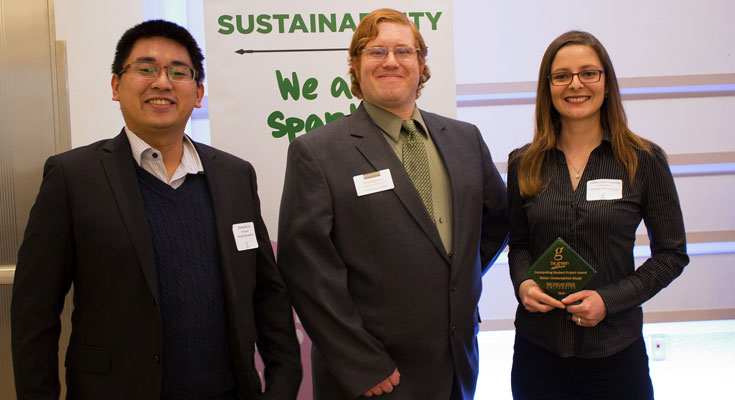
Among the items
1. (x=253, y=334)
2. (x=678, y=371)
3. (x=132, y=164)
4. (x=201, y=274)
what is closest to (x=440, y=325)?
(x=253, y=334)

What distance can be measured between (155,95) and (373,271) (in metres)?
0.91

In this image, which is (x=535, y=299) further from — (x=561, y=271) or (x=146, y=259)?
(x=146, y=259)

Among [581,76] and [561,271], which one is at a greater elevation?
[581,76]

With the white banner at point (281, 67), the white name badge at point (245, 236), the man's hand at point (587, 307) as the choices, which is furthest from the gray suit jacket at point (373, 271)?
the white banner at point (281, 67)

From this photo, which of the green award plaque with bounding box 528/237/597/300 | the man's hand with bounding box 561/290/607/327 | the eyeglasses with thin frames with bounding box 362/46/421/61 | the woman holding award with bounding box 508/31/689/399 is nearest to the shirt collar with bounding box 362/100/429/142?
the eyeglasses with thin frames with bounding box 362/46/421/61

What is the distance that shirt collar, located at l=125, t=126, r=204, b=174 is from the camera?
1.61m

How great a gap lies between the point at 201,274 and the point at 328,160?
583 millimetres

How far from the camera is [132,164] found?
1.56 m

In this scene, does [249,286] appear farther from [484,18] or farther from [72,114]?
[484,18]

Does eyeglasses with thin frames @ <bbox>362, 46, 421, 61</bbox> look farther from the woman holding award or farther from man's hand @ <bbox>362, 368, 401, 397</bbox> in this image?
man's hand @ <bbox>362, 368, 401, 397</bbox>

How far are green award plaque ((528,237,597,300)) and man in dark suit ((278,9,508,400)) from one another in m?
0.23

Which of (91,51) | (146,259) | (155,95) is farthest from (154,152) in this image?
(91,51)

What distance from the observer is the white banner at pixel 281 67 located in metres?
2.72

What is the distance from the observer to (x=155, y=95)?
161cm
